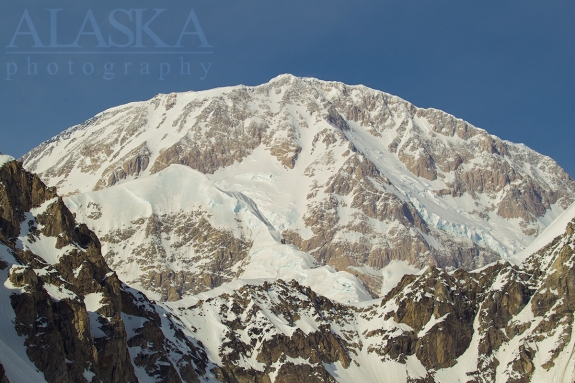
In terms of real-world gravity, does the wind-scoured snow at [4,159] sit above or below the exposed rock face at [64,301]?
above

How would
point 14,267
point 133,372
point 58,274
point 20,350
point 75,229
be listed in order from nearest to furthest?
point 20,350 → point 14,267 → point 58,274 → point 133,372 → point 75,229

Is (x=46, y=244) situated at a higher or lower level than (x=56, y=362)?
higher

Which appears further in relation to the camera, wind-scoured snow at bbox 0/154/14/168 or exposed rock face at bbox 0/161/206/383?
wind-scoured snow at bbox 0/154/14/168

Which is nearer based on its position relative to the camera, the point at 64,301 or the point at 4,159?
the point at 64,301

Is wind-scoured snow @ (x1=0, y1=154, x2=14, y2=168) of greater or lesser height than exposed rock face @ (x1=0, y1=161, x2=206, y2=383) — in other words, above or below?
above

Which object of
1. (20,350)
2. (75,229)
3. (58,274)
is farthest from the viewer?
(75,229)

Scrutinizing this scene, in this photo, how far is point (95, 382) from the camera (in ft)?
485

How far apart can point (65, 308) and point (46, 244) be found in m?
30.6

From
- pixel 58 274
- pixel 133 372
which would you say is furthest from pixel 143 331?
pixel 58 274

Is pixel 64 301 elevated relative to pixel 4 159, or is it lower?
lower

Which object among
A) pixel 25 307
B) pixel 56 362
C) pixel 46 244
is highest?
pixel 46 244

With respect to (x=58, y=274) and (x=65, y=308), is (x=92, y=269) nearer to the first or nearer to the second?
(x=58, y=274)

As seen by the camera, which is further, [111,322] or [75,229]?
[75,229]

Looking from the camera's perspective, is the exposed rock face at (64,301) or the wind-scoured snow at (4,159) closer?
the exposed rock face at (64,301)
